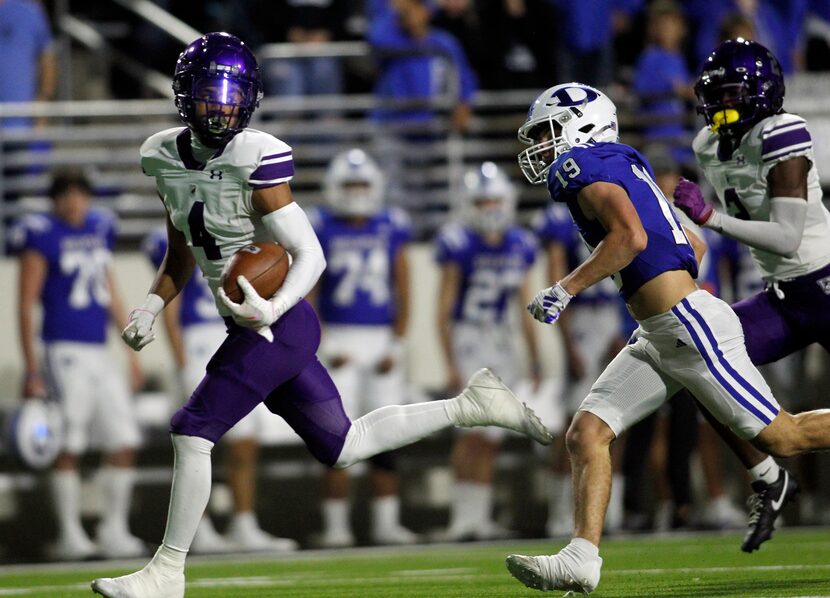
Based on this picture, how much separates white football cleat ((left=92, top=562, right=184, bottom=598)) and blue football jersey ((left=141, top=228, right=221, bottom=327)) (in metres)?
3.82

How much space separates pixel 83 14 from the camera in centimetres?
1098

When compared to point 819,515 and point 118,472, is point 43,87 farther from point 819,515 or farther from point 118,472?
point 819,515

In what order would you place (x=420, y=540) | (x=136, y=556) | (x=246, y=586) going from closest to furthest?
1. (x=246, y=586)
2. (x=136, y=556)
3. (x=420, y=540)

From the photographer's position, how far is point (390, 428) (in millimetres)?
4879

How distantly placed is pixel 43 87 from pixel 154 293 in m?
5.10

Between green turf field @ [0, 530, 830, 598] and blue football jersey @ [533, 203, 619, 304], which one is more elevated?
blue football jersey @ [533, 203, 619, 304]

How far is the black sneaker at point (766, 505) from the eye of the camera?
529 centimetres

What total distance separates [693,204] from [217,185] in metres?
1.51

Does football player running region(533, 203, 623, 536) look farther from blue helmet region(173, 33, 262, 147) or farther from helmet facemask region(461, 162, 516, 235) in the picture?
blue helmet region(173, 33, 262, 147)

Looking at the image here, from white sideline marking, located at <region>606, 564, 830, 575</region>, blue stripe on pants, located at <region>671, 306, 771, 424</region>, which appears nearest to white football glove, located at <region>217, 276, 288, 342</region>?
blue stripe on pants, located at <region>671, 306, 771, 424</region>

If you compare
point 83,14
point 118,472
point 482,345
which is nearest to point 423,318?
point 482,345

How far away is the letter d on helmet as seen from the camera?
4.80m

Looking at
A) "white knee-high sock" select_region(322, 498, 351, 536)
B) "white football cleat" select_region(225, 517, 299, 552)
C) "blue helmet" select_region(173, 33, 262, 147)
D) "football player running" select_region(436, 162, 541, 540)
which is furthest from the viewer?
"football player running" select_region(436, 162, 541, 540)

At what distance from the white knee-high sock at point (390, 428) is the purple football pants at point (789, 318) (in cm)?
115
